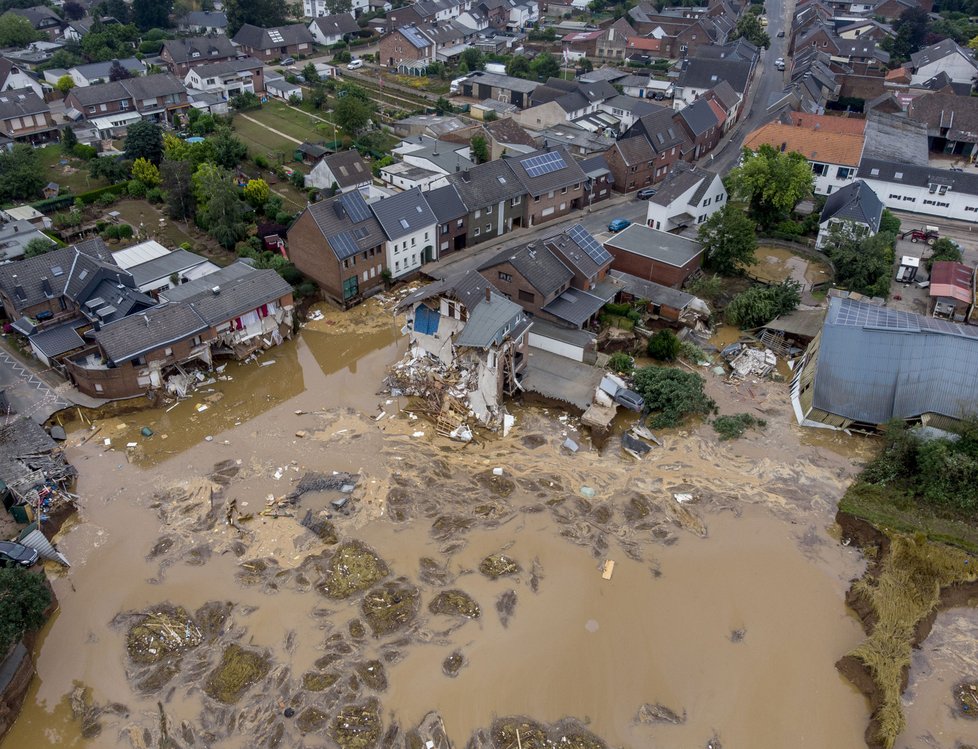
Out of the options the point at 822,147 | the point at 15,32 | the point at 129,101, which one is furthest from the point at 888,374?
the point at 15,32

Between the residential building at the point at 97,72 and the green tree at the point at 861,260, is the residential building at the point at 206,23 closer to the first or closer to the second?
the residential building at the point at 97,72

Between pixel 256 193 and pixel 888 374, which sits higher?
pixel 256 193

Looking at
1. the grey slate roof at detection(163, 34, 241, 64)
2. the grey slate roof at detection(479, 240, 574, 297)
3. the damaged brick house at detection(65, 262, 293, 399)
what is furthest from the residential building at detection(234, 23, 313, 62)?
the grey slate roof at detection(479, 240, 574, 297)

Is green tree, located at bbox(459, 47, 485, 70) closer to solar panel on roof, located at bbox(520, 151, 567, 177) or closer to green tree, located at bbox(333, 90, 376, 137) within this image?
green tree, located at bbox(333, 90, 376, 137)

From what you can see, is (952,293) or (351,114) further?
(351,114)

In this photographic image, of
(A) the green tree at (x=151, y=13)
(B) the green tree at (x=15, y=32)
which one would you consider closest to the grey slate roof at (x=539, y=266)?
(A) the green tree at (x=151, y=13)

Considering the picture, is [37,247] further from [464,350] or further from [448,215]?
[464,350]
